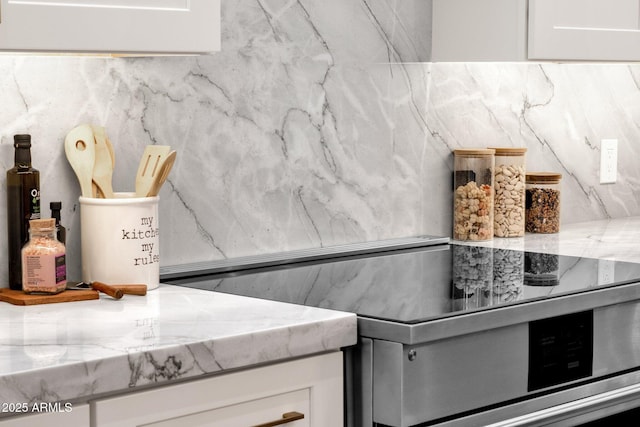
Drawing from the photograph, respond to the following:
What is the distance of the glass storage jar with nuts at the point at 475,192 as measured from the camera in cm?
247

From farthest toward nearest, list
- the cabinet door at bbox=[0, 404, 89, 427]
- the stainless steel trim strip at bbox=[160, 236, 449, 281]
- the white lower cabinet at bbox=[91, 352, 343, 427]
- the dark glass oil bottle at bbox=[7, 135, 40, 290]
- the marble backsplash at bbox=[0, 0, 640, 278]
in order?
the stainless steel trim strip at bbox=[160, 236, 449, 281] < the marble backsplash at bbox=[0, 0, 640, 278] < the dark glass oil bottle at bbox=[7, 135, 40, 290] < the white lower cabinet at bbox=[91, 352, 343, 427] < the cabinet door at bbox=[0, 404, 89, 427]

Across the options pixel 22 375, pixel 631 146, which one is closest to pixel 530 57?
pixel 631 146

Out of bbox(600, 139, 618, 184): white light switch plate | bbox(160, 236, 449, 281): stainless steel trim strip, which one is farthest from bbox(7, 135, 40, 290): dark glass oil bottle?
bbox(600, 139, 618, 184): white light switch plate

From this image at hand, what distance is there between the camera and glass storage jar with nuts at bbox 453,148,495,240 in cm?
247

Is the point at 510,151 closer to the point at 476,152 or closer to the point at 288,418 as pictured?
the point at 476,152

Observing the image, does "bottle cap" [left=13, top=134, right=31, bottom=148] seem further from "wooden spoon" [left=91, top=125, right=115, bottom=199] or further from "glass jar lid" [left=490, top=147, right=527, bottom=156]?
"glass jar lid" [left=490, top=147, right=527, bottom=156]

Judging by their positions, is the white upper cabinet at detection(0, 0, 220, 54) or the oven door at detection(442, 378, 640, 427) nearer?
the white upper cabinet at detection(0, 0, 220, 54)

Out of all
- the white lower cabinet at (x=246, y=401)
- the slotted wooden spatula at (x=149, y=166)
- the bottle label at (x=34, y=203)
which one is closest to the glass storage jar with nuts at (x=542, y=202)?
the slotted wooden spatula at (x=149, y=166)

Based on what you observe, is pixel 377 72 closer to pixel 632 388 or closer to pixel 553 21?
pixel 553 21

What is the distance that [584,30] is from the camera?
234cm

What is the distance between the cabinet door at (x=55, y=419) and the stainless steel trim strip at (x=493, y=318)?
0.46m

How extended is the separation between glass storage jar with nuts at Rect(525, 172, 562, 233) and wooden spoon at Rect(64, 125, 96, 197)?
4.17ft

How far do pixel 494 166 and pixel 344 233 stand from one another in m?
0.48

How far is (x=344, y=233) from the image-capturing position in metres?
2.31
